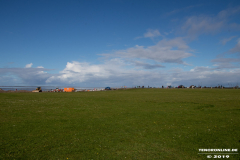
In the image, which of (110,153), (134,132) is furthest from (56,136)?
(134,132)

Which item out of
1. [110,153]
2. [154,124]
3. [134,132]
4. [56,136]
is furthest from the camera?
[154,124]

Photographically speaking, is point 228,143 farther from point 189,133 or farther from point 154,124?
point 154,124

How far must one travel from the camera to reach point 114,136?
1062 centimetres

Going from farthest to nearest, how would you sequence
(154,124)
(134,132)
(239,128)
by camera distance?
(154,124), (239,128), (134,132)

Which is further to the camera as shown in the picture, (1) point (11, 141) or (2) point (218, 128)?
(2) point (218, 128)

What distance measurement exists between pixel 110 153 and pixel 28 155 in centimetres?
401

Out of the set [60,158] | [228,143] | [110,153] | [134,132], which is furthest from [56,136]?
[228,143]

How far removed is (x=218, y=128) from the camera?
12.4 meters

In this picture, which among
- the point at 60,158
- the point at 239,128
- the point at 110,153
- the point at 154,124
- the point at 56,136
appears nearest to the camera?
the point at 60,158

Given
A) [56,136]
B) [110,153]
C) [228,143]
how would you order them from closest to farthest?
[110,153], [228,143], [56,136]

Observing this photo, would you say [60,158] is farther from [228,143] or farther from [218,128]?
[218,128]

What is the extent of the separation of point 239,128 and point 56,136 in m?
13.3

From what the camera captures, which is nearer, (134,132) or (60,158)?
(60,158)

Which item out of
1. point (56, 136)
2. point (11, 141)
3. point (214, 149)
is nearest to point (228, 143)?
point (214, 149)
